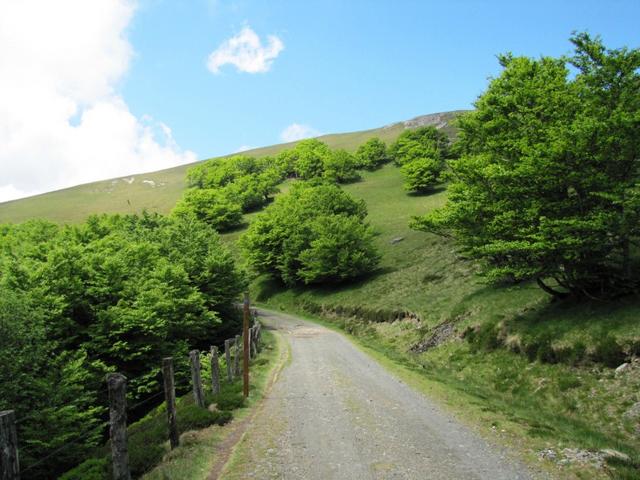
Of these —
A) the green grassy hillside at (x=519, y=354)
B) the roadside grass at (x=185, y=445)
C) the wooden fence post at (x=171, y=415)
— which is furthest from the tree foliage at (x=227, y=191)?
the wooden fence post at (x=171, y=415)

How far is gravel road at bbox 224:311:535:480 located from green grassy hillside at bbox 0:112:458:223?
114 m

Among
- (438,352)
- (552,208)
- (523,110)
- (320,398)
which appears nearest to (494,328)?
(438,352)

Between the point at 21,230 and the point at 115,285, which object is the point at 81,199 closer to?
the point at 21,230

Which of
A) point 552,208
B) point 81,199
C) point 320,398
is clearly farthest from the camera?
point 81,199

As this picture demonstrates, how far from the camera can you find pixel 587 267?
21.1m

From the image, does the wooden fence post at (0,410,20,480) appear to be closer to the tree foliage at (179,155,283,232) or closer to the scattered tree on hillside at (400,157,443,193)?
the tree foliage at (179,155,283,232)

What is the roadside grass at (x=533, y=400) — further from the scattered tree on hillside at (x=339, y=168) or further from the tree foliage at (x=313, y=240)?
the scattered tree on hillside at (x=339, y=168)

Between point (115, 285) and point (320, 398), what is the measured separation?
63.8 ft

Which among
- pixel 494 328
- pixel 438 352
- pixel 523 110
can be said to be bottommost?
pixel 438 352

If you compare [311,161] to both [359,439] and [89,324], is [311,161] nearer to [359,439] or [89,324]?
[89,324]

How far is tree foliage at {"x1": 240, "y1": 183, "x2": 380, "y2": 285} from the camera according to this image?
56500 mm

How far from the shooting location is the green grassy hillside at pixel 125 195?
12938 cm

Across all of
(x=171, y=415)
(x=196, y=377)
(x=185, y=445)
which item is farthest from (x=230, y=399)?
(x=171, y=415)

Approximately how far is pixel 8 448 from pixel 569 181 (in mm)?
20880
